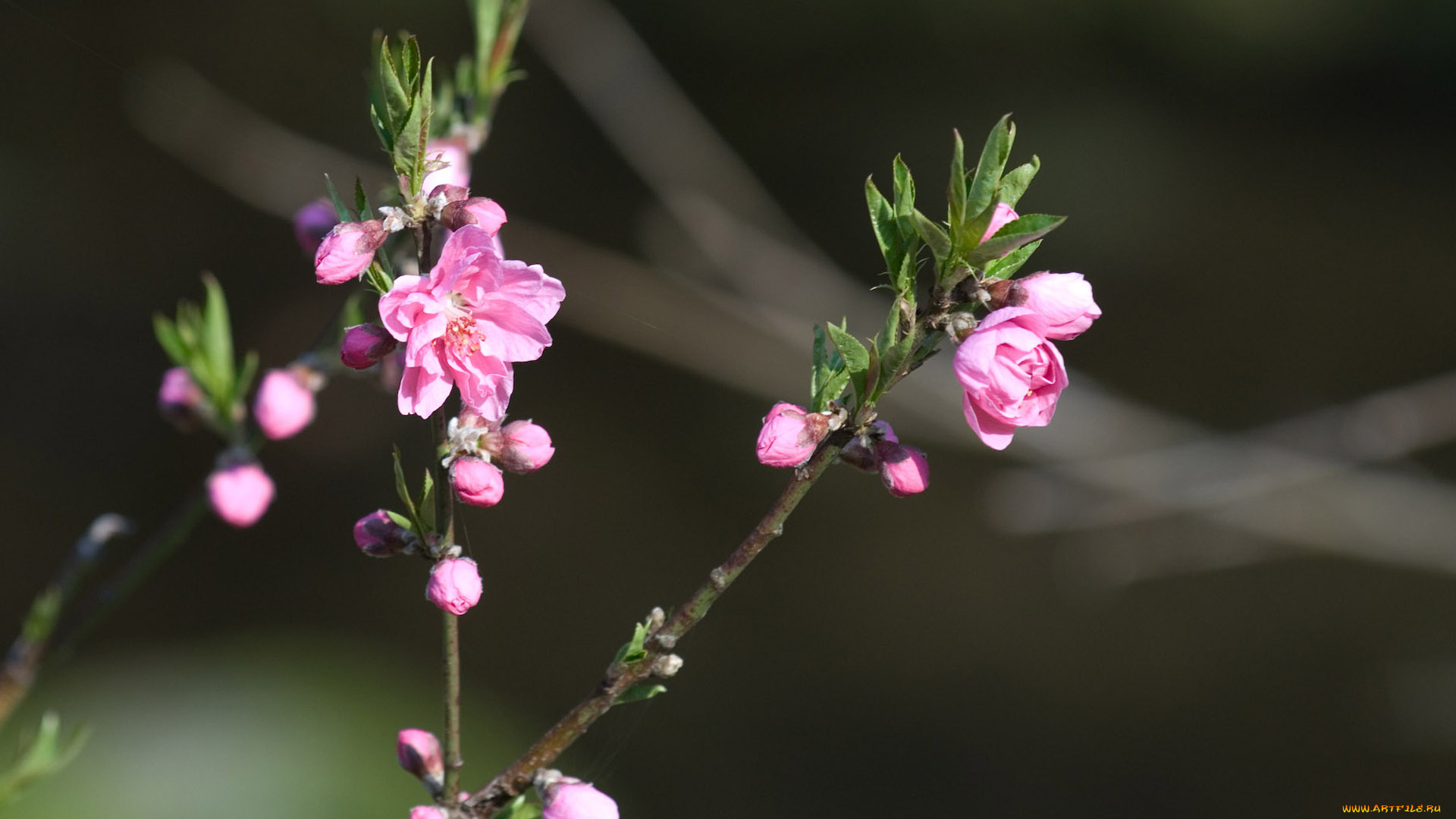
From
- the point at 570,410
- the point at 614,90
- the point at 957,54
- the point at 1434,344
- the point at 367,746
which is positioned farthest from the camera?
the point at 570,410

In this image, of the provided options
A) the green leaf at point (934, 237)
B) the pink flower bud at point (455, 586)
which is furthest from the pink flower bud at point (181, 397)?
the green leaf at point (934, 237)

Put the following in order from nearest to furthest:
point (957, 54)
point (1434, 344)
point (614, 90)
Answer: point (614, 90) < point (957, 54) < point (1434, 344)

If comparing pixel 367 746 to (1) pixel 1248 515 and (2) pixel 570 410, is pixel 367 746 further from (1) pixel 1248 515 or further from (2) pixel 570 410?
(1) pixel 1248 515

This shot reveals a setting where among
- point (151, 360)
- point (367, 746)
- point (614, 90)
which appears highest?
point (614, 90)

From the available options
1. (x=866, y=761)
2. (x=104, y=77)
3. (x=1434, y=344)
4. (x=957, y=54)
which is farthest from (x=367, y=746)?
(x=1434, y=344)

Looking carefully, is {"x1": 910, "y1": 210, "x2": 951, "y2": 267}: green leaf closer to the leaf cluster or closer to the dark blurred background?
the leaf cluster

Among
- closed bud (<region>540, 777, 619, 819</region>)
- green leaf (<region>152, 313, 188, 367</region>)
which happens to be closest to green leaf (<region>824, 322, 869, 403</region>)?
closed bud (<region>540, 777, 619, 819</region>)

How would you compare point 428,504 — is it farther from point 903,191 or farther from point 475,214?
point 903,191
